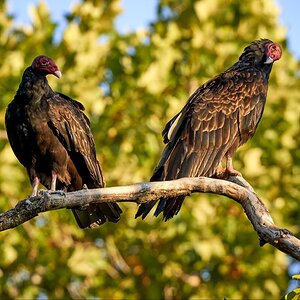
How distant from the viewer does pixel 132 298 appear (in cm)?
1162

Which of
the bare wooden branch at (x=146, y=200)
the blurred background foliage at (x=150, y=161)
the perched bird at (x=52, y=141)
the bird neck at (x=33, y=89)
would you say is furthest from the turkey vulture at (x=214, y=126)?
the blurred background foliage at (x=150, y=161)

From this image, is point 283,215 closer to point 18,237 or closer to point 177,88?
point 177,88

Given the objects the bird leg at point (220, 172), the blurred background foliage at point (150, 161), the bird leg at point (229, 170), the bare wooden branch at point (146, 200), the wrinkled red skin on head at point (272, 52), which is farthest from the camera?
the blurred background foliage at point (150, 161)

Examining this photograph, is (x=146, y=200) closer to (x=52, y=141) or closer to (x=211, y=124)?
(x=52, y=141)

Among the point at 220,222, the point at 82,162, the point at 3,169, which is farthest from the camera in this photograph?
the point at 220,222

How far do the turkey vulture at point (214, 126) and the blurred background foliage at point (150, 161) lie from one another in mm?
3203

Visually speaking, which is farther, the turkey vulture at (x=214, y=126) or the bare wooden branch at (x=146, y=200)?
the turkey vulture at (x=214, y=126)

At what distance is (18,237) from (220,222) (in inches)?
91.9

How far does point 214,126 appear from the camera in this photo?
289 inches

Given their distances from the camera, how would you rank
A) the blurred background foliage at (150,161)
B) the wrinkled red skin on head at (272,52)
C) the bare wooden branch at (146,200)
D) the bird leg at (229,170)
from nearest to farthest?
the bare wooden branch at (146,200), the bird leg at (229,170), the wrinkled red skin on head at (272,52), the blurred background foliage at (150,161)

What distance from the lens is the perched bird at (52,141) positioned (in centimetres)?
707

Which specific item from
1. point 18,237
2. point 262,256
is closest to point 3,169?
point 18,237

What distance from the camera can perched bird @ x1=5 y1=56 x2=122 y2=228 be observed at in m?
7.07

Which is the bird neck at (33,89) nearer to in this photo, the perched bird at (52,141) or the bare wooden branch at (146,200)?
the perched bird at (52,141)
